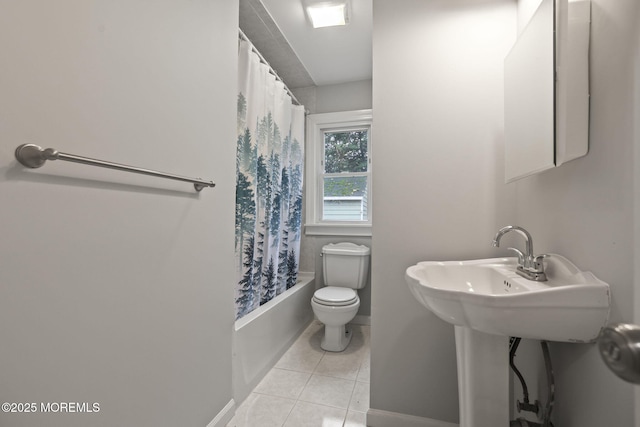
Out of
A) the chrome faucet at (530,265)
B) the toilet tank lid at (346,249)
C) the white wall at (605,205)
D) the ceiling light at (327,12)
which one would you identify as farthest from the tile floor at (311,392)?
the ceiling light at (327,12)

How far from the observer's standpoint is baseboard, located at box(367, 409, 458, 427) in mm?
1247

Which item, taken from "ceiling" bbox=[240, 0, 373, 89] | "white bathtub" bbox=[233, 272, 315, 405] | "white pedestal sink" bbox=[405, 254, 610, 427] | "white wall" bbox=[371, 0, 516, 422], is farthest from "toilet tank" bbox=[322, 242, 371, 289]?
"ceiling" bbox=[240, 0, 373, 89]

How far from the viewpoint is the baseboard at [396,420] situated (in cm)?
125

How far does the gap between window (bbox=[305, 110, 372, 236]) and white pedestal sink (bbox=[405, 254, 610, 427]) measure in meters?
1.51

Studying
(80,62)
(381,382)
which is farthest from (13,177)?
(381,382)

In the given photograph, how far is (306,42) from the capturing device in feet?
6.68

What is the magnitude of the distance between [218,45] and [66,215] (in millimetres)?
977

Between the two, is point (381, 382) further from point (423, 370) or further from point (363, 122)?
point (363, 122)

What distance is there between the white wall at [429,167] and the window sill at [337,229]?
1149mm

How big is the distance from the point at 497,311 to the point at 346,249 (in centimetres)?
167

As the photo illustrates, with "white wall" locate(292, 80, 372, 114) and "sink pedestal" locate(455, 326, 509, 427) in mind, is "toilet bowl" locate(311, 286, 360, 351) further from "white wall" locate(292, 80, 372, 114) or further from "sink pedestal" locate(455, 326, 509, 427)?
"white wall" locate(292, 80, 372, 114)

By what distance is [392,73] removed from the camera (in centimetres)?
133

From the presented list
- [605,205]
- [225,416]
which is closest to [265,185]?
[225,416]

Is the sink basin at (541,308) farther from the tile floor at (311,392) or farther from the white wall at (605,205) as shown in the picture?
the tile floor at (311,392)
